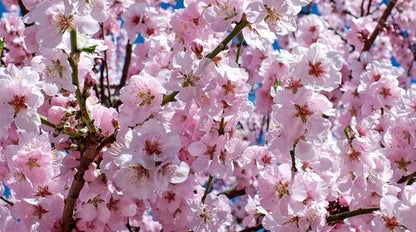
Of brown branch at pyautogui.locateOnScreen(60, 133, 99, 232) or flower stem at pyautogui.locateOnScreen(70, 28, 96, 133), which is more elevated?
flower stem at pyautogui.locateOnScreen(70, 28, 96, 133)

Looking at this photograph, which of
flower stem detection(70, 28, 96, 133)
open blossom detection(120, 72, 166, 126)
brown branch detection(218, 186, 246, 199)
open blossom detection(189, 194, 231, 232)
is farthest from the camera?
brown branch detection(218, 186, 246, 199)

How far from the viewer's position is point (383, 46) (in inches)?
271

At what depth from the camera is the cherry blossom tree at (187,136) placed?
242 cm

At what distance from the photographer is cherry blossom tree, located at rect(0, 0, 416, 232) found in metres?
2.42

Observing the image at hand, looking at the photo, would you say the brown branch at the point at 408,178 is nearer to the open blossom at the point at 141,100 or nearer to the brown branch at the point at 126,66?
the open blossom at the point at 141,100

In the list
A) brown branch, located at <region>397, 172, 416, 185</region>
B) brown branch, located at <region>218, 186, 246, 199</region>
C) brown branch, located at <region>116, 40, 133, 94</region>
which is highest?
brown branch, located at <region>397, 172, 416, 185</region>

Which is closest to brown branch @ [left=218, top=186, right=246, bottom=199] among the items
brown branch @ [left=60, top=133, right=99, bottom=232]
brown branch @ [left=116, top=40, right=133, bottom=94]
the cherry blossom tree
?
the cherry blossom tree

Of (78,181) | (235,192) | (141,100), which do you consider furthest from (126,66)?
(141,100)

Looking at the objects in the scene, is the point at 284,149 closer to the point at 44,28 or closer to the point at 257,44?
the point at 257,44

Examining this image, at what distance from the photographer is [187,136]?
3012mm

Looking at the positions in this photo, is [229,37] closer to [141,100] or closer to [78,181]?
[141,100]

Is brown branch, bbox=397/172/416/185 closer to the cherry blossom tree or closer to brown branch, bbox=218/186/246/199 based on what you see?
the cherry blossom tree

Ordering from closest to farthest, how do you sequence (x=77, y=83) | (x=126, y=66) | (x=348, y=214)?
1. (x=77, y=83)
2. (x=348, y=214)
3. (x=126, y=66)

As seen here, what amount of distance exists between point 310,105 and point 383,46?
15.1ft
